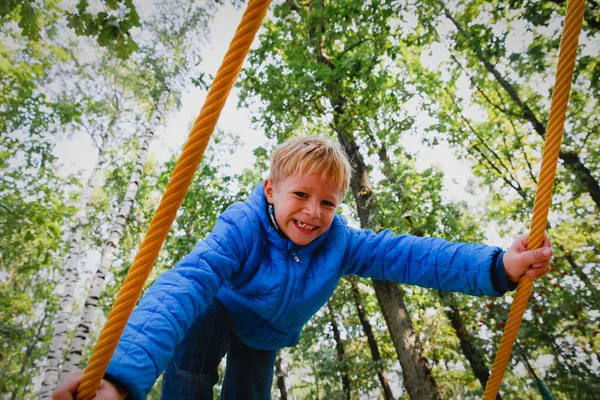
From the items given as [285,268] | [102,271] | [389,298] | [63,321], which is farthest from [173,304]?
[63,321]

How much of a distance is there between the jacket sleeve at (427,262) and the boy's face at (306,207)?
0.99 feet

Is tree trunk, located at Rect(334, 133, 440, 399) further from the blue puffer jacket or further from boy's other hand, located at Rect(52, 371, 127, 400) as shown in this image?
boy's other hand, located at Rect(52, 371, 127, 400)

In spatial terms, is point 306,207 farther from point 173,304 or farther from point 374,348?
point 374,348

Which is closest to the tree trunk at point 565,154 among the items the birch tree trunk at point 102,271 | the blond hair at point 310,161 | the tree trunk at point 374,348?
the blond hair at point 310,161

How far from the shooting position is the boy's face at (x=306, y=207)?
5.73 feet

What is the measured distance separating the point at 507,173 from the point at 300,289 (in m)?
12.4

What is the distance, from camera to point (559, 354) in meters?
4.96

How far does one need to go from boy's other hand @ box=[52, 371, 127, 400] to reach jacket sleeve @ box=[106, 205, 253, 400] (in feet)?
0.09

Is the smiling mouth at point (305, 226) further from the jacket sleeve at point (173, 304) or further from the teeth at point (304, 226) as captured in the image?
the jacket sleeve at point (173, 304)

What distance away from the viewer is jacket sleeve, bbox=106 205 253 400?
36.4 inches

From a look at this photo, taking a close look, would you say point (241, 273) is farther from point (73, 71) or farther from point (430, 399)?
point (73, 71)

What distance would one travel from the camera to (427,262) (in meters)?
1.72

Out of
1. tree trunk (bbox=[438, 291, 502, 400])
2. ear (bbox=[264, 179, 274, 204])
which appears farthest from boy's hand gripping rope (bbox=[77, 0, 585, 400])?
tree trunk (bbox=[438, 291, 502, 400])

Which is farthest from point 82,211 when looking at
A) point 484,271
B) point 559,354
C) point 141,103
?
point 559,354
